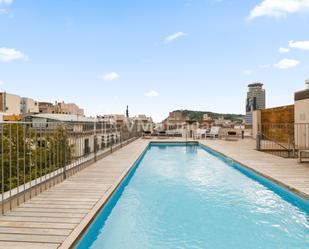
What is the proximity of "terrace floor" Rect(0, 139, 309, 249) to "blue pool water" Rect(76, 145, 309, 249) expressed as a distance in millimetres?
195

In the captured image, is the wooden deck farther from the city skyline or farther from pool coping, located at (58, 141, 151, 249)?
the city skyline

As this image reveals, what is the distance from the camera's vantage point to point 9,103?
6228 centimetres

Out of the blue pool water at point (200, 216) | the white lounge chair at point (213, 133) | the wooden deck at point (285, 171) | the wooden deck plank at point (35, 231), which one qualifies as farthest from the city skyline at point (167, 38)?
the wooden deck plank at point (35, 231)

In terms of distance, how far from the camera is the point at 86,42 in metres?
21.2

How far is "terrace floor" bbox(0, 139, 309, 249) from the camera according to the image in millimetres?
2990

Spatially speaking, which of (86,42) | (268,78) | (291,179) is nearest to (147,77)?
(86,42)

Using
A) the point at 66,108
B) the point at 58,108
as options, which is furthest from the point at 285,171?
the point at 66,108

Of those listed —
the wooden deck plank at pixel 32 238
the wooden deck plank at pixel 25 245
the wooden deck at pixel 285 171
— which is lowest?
the wooden deck plank at pixel 25 245

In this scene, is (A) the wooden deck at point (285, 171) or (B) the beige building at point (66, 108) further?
(B) the beige building at point (66, 108)

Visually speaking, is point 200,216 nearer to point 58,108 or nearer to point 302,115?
point 302,115

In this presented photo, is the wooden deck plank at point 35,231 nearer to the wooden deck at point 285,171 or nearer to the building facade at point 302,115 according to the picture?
the wooden deck at point 285,171

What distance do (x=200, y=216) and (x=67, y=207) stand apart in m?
2.02

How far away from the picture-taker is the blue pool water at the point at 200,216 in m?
3.61

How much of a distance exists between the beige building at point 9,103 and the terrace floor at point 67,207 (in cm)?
5894
